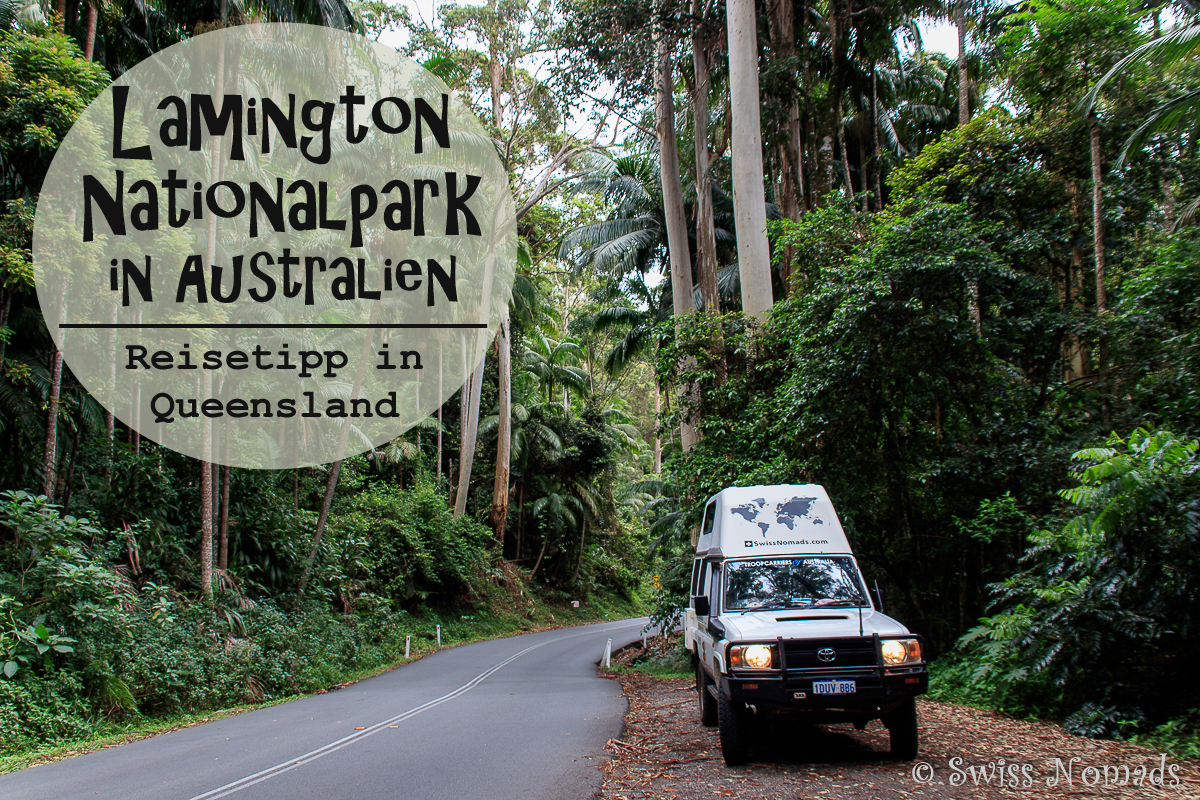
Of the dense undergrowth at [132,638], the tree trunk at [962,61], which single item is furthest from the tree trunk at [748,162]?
the dense undergrowth at [132,638]

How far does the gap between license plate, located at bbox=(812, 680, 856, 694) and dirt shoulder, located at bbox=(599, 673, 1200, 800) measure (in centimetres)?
70

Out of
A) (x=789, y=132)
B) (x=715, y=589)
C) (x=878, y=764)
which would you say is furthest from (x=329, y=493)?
(x=878, y=764)

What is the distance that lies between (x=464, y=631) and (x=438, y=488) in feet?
21.9

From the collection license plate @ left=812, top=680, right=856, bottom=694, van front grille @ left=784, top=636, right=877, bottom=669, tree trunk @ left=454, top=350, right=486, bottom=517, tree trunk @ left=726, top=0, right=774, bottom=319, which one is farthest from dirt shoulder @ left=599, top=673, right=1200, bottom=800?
tree trunk @ left=454, top=350, right=486, bottom=517

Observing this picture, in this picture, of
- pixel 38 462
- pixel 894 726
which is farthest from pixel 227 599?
pixel 894 726

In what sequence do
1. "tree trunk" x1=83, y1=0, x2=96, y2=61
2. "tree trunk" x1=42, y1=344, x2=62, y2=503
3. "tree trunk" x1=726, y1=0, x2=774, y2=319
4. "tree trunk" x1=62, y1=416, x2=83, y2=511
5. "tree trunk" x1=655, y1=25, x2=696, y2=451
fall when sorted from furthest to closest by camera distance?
1. "tree trunk" x1=655, y1=25, x2=696, y2=451
2. "tree trunk" x1=726, y1=0, x2=774, y2=319
3. "tree trunk" x1=62, y1=416, x2=83, y2=511
4. "tree trunk" x1=83, y1=0, x2=96, y2=61
5. "tree trunk" x1=42, y1=344, x2=62, y2=503

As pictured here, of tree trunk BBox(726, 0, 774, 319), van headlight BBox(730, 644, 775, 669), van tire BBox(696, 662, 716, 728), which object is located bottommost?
van tire BBox(696, 662, 716, 728)

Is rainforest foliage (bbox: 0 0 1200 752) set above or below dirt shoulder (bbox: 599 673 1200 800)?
above

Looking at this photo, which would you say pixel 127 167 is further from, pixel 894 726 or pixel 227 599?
pixel 894 726

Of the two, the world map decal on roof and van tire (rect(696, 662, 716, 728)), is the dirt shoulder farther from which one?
the world map decal on roof

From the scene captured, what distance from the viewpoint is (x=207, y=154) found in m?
15.6

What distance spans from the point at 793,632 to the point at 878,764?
141 cm

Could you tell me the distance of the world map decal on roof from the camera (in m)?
8.69

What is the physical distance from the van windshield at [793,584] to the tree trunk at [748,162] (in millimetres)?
8861
